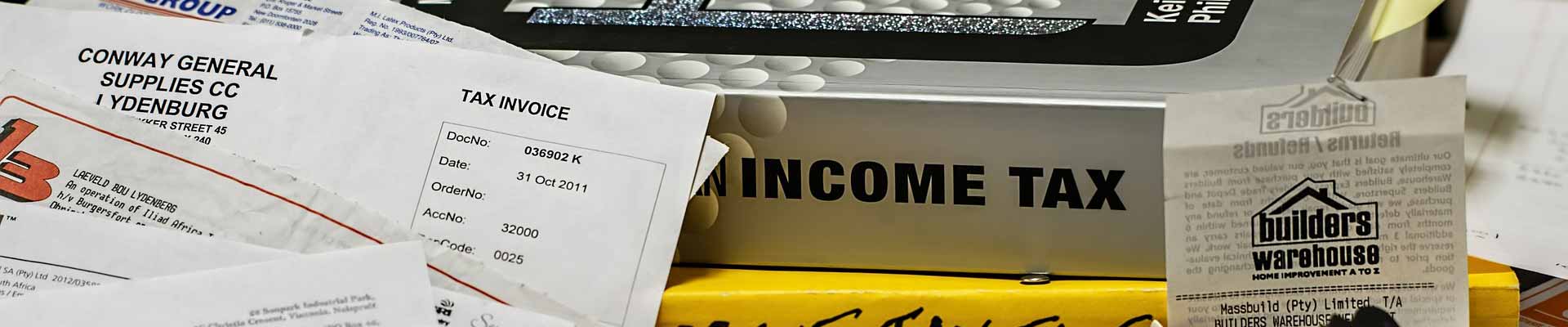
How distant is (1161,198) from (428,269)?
0.25 m

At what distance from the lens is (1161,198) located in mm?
406

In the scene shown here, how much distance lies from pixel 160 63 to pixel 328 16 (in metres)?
0.06

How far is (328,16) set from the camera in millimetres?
470

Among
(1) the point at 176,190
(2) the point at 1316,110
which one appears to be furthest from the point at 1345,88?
(1) the point at 176,190

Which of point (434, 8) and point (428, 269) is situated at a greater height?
point (434, 8)

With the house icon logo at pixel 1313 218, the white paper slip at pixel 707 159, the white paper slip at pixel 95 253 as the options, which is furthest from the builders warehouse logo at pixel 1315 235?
the white paper slip at pixel 95 253

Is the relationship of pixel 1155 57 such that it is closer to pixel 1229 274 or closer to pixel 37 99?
pixel 1229 274

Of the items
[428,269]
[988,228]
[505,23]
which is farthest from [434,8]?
[988,228]

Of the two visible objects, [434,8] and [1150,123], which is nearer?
[1150,123]

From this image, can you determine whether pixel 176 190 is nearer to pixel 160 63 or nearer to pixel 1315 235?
pixel 160 63

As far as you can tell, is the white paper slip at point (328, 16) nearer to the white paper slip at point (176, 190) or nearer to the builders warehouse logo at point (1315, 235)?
the white paper slip at point (176, 190)

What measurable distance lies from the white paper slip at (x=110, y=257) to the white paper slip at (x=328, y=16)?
0.31 feet

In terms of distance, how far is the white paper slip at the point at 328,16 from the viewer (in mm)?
455

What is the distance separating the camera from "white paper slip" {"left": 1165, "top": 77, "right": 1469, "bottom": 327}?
0.38 meters
